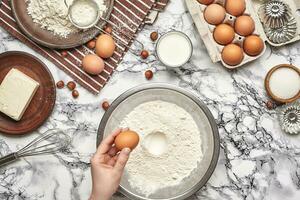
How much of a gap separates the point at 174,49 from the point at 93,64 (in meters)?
0.25

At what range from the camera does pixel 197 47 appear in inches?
64.4

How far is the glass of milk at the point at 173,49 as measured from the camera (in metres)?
1.59

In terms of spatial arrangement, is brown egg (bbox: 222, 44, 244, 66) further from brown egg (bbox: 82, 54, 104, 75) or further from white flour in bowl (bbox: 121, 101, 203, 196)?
brown egg (bbox: 82, 54, 104, 75)

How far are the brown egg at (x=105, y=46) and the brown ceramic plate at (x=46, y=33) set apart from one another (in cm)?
3

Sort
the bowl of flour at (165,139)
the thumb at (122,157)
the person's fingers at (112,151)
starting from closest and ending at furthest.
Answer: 1. the thumb at (122,157)
2. the person's fingers at (112,151)
3. the bowl of flour at (165,139)

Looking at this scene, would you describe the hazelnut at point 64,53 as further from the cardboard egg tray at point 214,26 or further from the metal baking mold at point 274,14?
the metal baking mold at point 274,14

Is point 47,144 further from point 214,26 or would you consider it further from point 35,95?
point 214,26

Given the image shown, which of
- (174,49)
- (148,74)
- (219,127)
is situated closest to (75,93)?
(148,74)

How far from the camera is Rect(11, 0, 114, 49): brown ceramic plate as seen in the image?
1.58 metres

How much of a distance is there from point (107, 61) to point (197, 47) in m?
0.29

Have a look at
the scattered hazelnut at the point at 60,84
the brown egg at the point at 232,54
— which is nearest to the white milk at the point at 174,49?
the brown egg at the point at 232,54

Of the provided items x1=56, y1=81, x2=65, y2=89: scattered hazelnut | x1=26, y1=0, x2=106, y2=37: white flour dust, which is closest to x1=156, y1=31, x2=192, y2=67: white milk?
x1=26, y1=0, x2=106, y2=37: white flour dust

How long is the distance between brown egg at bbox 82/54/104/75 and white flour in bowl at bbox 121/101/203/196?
0.17 m

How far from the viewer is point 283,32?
5.23ft
